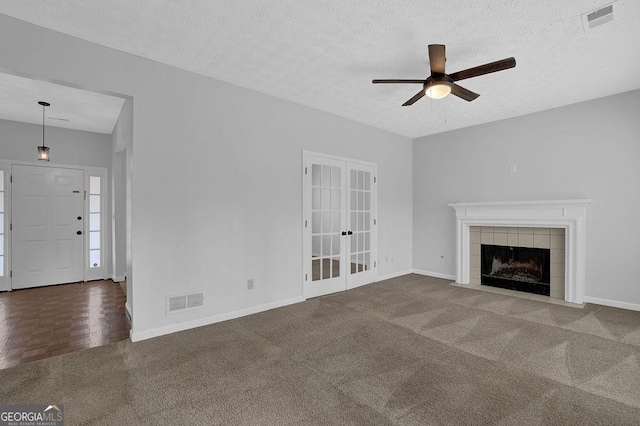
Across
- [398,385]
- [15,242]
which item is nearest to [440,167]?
[398,385]

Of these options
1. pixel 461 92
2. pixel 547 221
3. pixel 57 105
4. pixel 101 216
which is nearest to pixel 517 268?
pixel 547 221

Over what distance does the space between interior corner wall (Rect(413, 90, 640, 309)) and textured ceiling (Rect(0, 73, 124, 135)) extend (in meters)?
5.38

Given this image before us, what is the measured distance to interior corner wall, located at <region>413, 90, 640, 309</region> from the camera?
3.97 m

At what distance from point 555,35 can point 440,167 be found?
334 centimetres

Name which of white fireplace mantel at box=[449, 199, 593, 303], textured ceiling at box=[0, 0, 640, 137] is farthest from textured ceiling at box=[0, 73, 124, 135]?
white fireplace mantel at box=[449, 199, 593, 303]

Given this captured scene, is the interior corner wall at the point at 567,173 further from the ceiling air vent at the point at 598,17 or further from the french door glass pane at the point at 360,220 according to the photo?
the ceiling air vent at the point at 598,17

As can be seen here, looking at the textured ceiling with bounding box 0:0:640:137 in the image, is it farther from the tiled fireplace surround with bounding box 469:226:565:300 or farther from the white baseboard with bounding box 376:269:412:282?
the white baseboard with bounding box 376:269:412:282

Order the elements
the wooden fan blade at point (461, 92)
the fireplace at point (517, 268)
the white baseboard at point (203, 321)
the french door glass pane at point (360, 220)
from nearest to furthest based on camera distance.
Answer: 1. the wooden fan blade at point (461, 92)
2. the white baseboard at point (203, 321)
3. the fireplace at point (517, 268)
4. the french door glass pane at point (360, 220)

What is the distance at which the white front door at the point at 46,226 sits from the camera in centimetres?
510

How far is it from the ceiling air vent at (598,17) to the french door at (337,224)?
10.2 ft

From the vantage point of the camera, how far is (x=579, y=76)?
11.3ft

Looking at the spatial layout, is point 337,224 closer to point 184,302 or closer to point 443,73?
point 184,302

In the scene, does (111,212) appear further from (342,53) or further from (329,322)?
(342,53)

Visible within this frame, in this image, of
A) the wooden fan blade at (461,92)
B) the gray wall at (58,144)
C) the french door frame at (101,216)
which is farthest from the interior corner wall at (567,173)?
the gray wall at (58,144)
